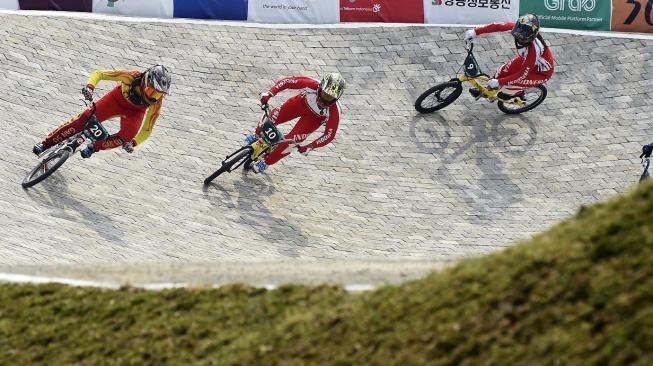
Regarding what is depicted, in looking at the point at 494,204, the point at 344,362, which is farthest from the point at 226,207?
the point at 344,362

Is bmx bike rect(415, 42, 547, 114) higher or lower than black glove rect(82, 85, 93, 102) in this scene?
lower

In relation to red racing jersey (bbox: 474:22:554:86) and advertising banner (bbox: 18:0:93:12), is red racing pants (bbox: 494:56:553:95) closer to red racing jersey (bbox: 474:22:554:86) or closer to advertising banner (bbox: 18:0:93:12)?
red racing jersey (bbox: 474:22:554:86)

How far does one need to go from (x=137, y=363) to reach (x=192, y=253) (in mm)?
5781

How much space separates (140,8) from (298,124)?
25.4 ft

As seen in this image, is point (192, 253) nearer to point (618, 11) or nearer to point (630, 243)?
point (630, 243)

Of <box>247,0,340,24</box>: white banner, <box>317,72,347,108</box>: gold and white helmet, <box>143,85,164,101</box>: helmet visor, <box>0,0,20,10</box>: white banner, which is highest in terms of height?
<box>143,85,164,101</box>: helmet visor

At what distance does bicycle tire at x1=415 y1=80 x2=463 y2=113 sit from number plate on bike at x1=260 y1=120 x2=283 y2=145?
4833mm

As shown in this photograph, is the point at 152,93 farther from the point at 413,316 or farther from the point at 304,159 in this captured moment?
the point at 413,316

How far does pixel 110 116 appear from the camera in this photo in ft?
60.4

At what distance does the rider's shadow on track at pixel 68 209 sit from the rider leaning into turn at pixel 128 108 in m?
0.73

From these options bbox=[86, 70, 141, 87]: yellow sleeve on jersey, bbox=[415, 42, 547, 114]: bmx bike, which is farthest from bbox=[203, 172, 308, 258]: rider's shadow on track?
bbox=[415, 42, 547, 114]: bmx bike

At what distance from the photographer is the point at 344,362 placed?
33.0 ft

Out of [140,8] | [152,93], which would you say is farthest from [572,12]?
[152,93]

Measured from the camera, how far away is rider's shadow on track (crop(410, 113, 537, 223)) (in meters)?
20.1
